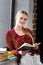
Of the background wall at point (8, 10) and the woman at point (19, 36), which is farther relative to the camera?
the background wall at point (8, 10)

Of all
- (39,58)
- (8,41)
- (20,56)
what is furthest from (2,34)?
(39,58)

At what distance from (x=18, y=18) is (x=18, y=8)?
0.26 meters

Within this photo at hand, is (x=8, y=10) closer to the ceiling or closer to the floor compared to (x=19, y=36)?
closer to the ceiling

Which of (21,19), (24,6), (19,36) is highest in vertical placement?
(24,6)

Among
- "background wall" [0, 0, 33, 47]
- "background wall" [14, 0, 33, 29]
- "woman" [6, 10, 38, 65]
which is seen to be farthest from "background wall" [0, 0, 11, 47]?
"woman" [6, 10, 38, 65]

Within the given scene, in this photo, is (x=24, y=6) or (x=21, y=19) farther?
(x=24, y=6)

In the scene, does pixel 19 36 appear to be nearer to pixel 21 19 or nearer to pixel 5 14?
pixel 21 19

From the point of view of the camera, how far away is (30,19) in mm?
2988

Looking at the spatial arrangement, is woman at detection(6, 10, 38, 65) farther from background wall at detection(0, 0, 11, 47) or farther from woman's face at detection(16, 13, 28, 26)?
background wall at detection(0, 0, 11, 47)

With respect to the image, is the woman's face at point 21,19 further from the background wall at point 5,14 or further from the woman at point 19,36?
the background wall at point 5,14

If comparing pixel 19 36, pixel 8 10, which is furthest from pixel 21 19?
pixel 8 10

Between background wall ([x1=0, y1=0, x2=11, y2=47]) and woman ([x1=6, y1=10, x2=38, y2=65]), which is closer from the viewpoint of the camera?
woman ([x1=6, y1=10, x2=38, y2=65])

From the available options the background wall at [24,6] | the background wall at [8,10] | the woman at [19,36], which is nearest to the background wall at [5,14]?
the background wall at [8,10]

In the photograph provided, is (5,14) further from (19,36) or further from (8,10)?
(19,36)
